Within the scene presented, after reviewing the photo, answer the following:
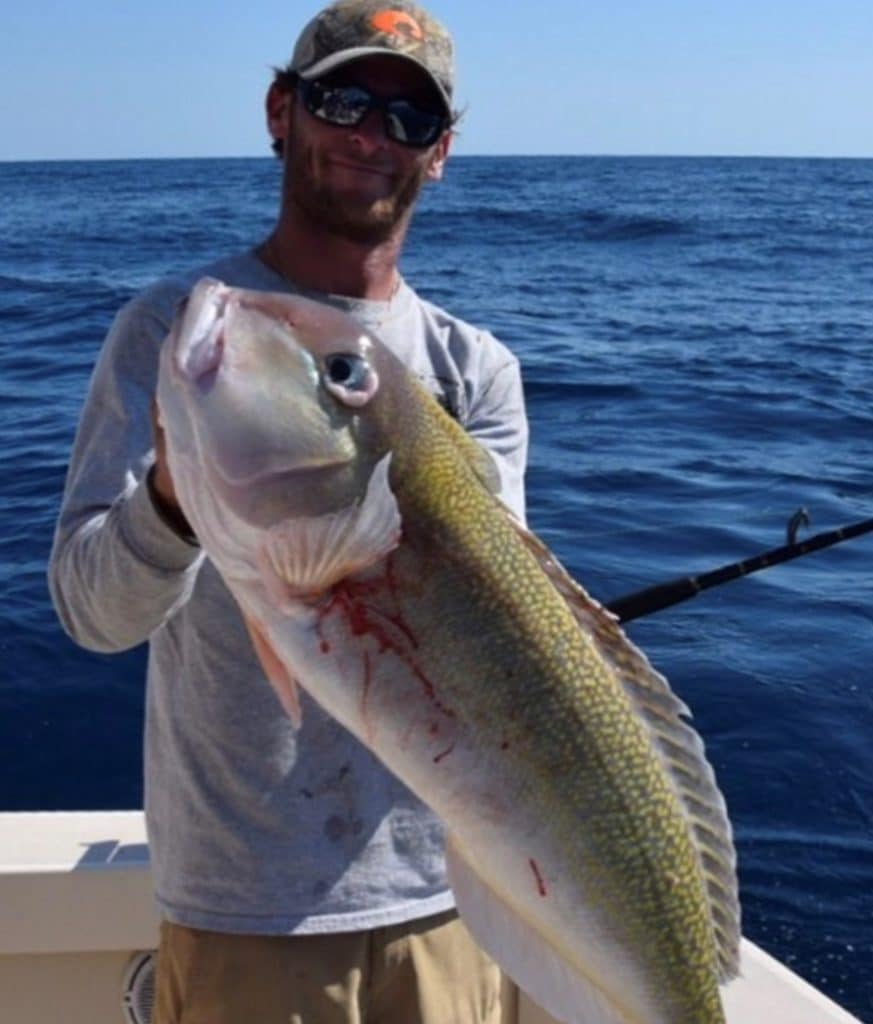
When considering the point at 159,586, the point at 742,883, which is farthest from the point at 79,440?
the point at 742,883

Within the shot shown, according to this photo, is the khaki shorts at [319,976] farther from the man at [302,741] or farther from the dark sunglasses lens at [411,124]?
the dark sunglasses lens at [411,124]

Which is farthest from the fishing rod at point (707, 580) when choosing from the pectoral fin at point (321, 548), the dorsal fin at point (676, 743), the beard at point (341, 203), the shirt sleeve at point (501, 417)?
the pectoral fin at point (321, 548)

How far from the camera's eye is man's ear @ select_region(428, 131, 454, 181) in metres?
2.88

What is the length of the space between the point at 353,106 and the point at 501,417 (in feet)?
2.19

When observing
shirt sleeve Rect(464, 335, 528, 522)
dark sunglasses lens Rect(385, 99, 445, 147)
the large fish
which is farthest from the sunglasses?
the large fish

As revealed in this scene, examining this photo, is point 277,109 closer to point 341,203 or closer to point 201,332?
point 341,203

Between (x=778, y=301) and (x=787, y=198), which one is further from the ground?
(x=778, y=301)

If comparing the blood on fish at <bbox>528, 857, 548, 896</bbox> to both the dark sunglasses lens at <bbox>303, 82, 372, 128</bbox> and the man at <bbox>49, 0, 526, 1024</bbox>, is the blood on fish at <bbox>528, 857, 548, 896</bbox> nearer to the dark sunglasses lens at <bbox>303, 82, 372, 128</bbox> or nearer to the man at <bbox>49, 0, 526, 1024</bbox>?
the man at <bbox>49, 0, 526, 1024</bbox>

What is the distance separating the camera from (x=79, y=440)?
2.51 metres

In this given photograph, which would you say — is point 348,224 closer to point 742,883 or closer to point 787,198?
point 742,883

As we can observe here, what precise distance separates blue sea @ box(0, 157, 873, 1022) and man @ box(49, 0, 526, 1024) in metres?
3.03

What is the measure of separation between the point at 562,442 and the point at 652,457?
0.93m

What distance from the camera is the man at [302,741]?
2.61 metres

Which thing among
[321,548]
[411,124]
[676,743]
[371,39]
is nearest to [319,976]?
[676,743]
